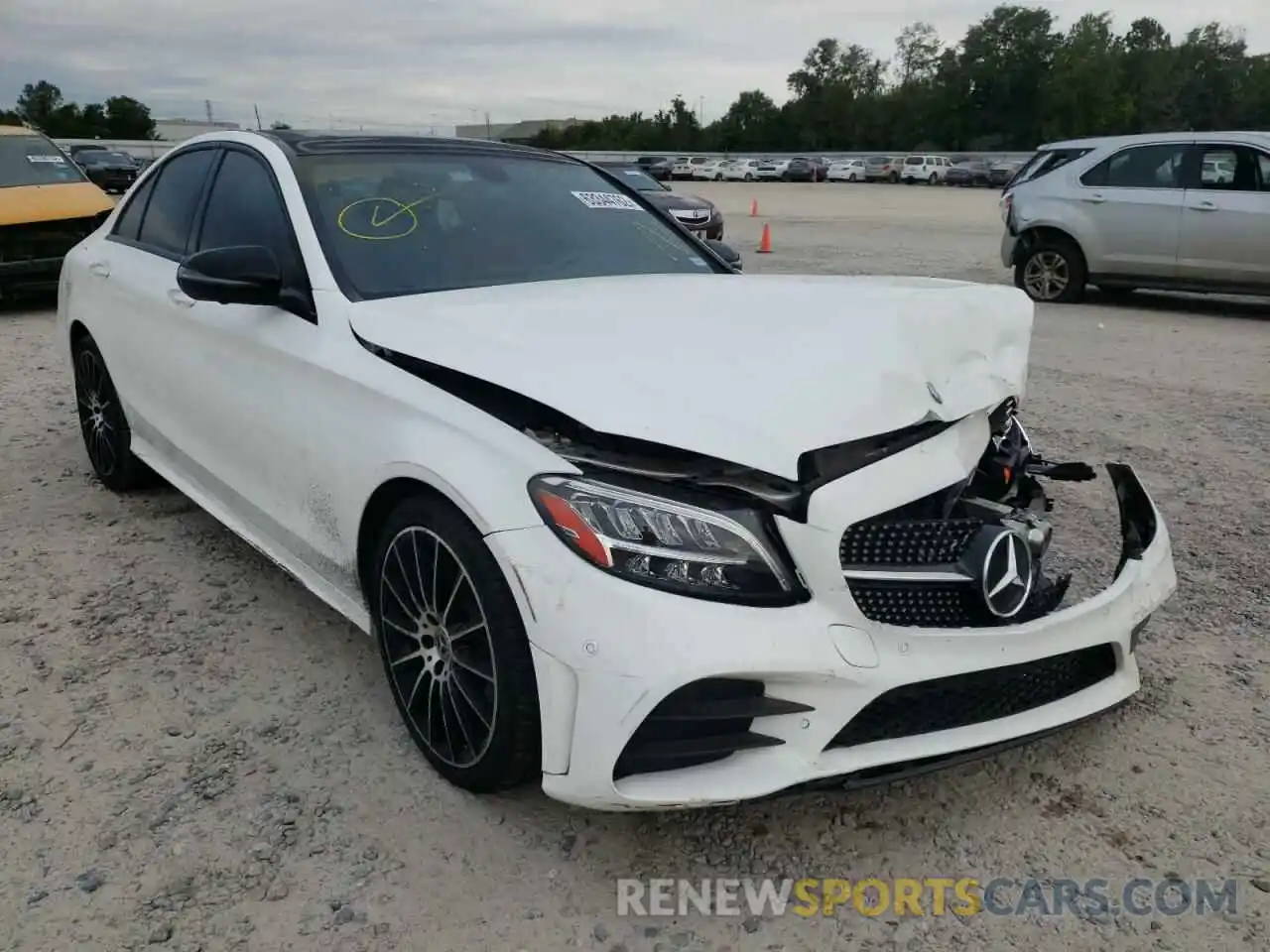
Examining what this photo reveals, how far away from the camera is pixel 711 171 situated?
193 ft

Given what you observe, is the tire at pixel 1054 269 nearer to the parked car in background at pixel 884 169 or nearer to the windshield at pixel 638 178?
the windshield at pixel 638 178

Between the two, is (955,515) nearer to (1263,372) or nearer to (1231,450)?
(1231,450)

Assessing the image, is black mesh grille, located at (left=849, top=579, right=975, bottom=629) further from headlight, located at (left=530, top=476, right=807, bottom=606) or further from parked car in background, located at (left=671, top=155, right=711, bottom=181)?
parked car in background, located at (left=671, top=155, right=711, bottom=181)

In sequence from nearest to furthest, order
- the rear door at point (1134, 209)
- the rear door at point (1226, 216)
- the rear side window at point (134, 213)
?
the rear side window at point (134, 213) → the rear door at point (1226, 216) → the rear door at point (1134, 209)

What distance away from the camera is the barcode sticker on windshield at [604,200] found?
3.84 metres

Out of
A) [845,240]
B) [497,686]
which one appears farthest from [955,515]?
[845,240]

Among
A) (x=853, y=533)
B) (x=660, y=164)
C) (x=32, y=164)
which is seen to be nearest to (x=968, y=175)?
(x=660, y=164)

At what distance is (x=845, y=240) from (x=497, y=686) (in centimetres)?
1664

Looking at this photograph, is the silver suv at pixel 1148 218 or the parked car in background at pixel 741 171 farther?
the parked car in background at pixel 741 171

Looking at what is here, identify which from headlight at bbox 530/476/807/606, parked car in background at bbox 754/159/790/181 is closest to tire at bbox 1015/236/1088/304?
headlight at bbox 530/476/807/606

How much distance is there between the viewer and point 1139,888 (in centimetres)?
224

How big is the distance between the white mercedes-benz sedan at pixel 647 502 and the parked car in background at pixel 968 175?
50300mm

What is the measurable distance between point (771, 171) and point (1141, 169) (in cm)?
A: 5022

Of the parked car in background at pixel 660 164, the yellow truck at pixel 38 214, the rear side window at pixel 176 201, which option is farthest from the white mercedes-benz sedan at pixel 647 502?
the parked car in background at pixel 660 164
